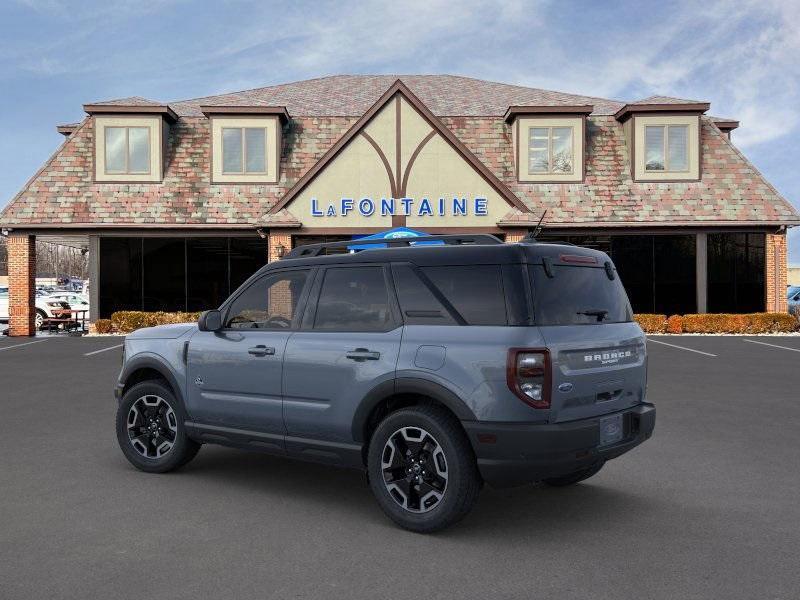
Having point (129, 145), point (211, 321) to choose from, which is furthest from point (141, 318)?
point (211, 321)

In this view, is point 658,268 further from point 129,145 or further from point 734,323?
point 129,145

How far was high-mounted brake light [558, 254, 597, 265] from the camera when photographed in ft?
16.9

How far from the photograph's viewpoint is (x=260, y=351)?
590 cm

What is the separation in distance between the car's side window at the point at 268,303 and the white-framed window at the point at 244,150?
18923mm

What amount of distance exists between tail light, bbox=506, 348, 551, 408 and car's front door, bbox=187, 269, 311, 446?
1.97 m

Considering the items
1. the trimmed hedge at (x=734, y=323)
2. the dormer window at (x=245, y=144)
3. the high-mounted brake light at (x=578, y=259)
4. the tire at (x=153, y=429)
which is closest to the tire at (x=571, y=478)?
the high-mounted brake light at (x=578, y=259)

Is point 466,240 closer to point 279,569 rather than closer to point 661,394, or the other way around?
point 279,569

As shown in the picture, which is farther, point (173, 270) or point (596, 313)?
point (173, 270)

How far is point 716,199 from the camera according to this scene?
960 inches

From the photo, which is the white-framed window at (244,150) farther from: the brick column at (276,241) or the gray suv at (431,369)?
the gray suv at (431,369)

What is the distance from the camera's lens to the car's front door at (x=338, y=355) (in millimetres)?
5270

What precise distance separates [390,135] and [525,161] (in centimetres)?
476

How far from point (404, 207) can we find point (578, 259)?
1808 cm

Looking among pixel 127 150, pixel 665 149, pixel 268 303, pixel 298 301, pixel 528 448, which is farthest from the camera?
pixel 665 149
